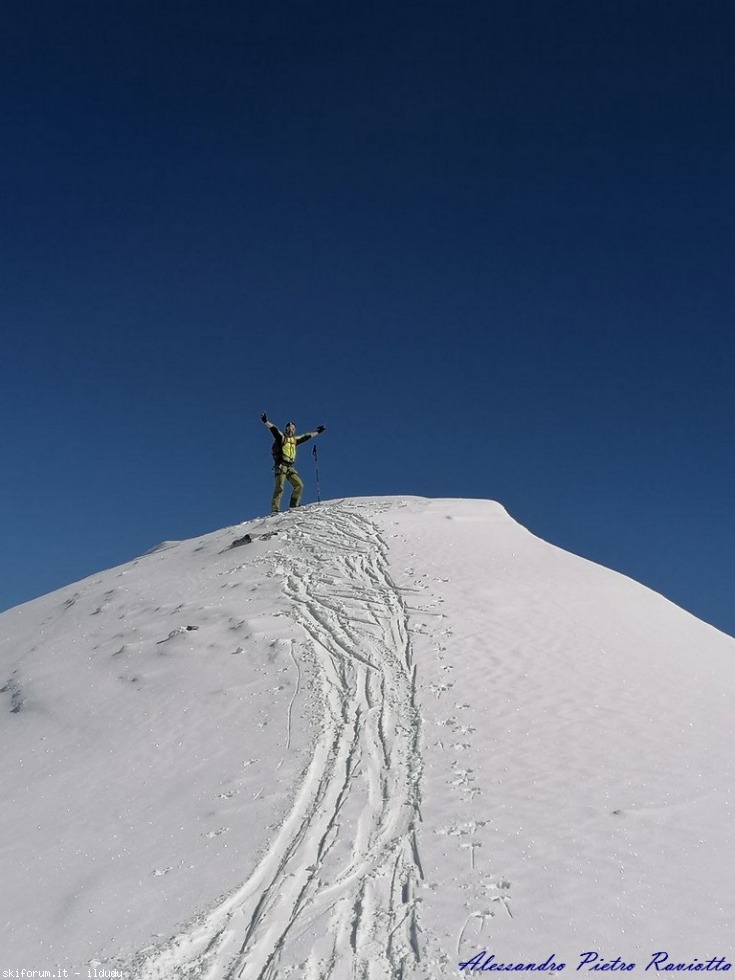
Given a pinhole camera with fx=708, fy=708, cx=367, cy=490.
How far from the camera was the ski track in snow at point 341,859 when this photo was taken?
226 inches

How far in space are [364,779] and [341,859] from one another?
1.60m

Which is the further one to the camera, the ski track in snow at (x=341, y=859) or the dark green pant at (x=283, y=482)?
the dark green pant at (x=283, y=482)

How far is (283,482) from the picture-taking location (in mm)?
22891

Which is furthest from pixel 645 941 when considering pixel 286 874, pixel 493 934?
pixel 286 874

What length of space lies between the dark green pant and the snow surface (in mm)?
5868

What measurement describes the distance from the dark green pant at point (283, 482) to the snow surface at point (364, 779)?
5.87m

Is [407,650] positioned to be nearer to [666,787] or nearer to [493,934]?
[666,787]

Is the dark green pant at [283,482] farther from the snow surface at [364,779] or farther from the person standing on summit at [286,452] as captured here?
the snow surface at [364,779]

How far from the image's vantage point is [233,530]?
73.8 ft
